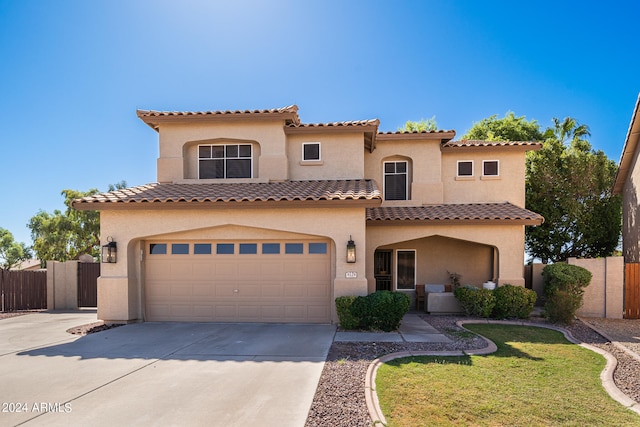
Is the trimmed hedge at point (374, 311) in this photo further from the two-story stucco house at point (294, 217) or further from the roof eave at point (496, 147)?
the roof eave at point (496, 147)

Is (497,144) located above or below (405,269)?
above

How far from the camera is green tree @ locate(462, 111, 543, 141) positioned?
2769 cm

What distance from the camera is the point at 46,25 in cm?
1275

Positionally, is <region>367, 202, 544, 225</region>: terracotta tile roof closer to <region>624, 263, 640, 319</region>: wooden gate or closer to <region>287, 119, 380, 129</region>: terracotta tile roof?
<region>287, 119, 380, 129</region>: terracotta tile roof

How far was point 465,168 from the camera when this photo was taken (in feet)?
50.4

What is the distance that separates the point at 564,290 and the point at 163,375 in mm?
11395

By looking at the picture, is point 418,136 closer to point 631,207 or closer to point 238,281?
point 238,281

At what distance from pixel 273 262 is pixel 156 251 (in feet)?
12.1

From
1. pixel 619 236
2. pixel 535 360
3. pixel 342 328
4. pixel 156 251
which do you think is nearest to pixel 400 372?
pixel 535 360

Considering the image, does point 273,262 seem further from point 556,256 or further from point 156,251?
point 556,256

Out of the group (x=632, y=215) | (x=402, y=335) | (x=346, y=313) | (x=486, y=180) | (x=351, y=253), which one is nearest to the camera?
(x=402, y=335)

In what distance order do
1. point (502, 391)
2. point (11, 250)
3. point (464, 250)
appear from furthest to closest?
point (11, 250) < point (464, 250) < point (502, 391)

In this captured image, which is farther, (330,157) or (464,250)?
(464,250)

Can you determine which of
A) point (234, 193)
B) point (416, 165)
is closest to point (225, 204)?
point (234, 193)
